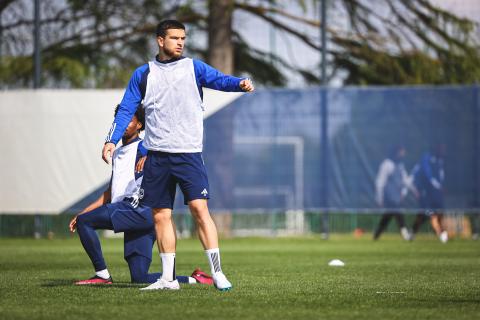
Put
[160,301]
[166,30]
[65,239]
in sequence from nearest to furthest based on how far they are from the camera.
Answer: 1. [160,301]
2. [166,30]
3. [65,239]

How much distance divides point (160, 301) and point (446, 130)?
40.4 ft

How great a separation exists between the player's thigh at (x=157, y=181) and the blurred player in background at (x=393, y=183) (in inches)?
433

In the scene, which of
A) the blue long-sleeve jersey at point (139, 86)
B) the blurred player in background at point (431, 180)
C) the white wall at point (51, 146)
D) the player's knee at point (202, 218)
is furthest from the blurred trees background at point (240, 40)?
the player's knee at point (202, 218)

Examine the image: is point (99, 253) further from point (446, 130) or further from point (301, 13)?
point (301, 13)

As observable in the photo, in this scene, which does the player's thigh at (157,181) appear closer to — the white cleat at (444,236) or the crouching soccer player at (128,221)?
the crouching soccer player at (128,221)

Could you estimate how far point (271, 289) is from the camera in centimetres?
786

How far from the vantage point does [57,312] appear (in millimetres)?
6172

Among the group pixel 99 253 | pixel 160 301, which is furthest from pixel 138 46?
pixel 160 301

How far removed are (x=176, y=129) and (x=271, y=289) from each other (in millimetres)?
1410

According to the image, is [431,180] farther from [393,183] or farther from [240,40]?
[240,40]

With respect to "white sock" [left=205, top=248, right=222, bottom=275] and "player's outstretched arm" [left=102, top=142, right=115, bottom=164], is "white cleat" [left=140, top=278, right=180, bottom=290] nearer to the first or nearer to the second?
"white sock" [left=205, top=248, right=222, bottom=275]

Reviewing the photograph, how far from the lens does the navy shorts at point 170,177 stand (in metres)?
7.52

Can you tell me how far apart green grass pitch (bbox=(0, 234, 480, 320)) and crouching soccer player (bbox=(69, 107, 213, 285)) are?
8.5 inches

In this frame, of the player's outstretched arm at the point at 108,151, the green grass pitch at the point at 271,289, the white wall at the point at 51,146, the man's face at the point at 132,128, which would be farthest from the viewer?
the white wall at the point at 51,146
